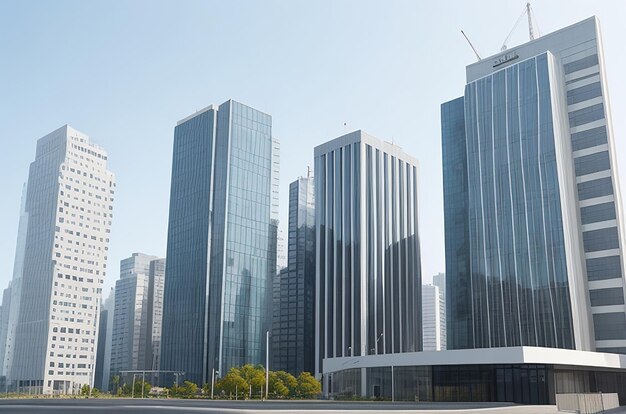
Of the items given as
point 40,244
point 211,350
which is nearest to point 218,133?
point 211,350

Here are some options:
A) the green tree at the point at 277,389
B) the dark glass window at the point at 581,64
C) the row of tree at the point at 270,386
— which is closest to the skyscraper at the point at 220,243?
the row of tree at the point at 270,386

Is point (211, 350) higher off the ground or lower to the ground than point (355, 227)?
lower

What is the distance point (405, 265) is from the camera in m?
173

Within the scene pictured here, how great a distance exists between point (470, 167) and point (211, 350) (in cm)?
7571

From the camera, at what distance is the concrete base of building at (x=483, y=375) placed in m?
70.4

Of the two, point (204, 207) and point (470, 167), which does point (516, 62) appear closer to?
point (470, 167)

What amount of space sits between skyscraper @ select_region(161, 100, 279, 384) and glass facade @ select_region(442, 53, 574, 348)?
5626 cm

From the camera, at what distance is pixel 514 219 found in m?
113

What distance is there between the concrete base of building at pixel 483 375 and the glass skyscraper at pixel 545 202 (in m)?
18.0

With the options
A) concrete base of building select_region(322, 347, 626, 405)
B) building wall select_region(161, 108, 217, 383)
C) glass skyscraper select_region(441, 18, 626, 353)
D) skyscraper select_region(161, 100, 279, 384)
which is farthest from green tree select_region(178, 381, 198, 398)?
glass skyscraper select_region(441, 18, 626, 353)

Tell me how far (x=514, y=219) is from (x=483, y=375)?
45.3 meters

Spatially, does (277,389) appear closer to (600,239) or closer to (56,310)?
(600,239)

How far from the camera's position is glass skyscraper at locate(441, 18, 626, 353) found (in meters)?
105

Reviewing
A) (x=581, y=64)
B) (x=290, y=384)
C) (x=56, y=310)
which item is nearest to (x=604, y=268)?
(x=581, y=64)
